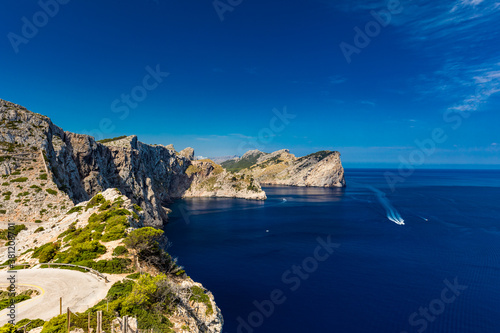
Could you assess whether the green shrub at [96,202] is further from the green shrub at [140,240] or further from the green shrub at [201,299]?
the green shrub at [201,299]

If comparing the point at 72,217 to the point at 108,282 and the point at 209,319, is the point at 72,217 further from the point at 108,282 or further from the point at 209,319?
the point at 209,319

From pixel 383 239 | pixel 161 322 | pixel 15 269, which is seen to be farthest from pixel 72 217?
pixel 383 239

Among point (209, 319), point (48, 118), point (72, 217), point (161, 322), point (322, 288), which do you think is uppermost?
point (48, 118)

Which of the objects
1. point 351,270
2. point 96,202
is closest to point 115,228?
point 96,202

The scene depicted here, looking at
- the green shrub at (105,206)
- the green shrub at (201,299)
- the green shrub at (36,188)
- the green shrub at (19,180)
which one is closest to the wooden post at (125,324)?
the green shrub at (201,299)

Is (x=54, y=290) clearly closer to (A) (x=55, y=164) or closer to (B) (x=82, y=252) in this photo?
(B) (x=82, y=252)

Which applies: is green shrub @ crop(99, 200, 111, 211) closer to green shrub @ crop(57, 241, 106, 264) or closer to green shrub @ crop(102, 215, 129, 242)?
green shrub @ crop(102, 215, 129, 242)
